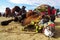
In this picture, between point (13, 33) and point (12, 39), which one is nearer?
point (12, 39)

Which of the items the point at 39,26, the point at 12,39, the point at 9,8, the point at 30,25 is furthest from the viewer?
the point at 9,8

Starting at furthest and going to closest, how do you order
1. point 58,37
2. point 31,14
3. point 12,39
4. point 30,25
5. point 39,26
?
point 31,14
point 30,25
point 39,26
point 58,37
point 12,39

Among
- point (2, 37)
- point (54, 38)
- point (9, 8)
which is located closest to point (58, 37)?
point (54, 38)

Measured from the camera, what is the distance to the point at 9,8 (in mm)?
9750

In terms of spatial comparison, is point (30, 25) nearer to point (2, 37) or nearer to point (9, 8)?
point (2, 37)

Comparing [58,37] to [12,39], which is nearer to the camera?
[12,39]

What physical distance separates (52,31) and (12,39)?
1.10 m

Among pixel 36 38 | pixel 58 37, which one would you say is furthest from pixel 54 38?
pixel 36 38

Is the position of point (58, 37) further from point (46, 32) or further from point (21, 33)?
point (21, 33)

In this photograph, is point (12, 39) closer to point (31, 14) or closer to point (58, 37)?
point (58, 37)

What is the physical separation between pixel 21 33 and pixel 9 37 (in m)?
0.52

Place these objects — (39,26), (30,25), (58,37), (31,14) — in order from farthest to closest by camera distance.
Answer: (31,14) < (30,25) < (39,26) < (58,37)

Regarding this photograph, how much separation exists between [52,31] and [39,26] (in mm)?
549

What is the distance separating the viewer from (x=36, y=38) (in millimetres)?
4652
